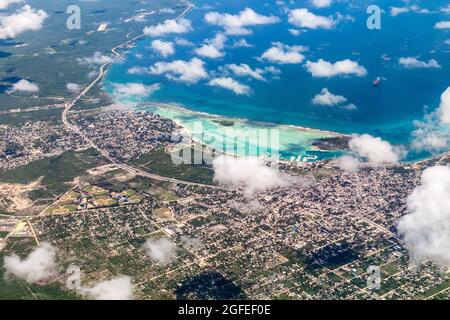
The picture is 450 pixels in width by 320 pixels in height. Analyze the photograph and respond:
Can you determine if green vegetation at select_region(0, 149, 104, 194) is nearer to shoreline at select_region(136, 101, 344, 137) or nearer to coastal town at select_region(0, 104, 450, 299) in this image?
coastal town at select_region(0, 104, 450, 299)

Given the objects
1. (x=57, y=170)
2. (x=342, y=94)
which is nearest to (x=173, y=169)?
(x=57, y=170)

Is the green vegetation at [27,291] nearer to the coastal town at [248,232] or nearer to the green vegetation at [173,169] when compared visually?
the coastal town at [248,232]

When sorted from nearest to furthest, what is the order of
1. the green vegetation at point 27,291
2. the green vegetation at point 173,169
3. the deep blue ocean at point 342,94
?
the green vegetation at point 27,291 < the green vegetation at point 173,169 < the deep blue ocean at point 342,94

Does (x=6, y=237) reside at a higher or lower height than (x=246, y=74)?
lower

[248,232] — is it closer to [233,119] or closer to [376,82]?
[233,119]

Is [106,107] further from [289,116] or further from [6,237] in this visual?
[6,237]

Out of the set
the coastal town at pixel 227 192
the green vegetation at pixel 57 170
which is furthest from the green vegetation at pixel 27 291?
the green vegetation at pixel 57 170

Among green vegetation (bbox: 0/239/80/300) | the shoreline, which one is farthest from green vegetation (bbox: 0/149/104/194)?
the shoreline
